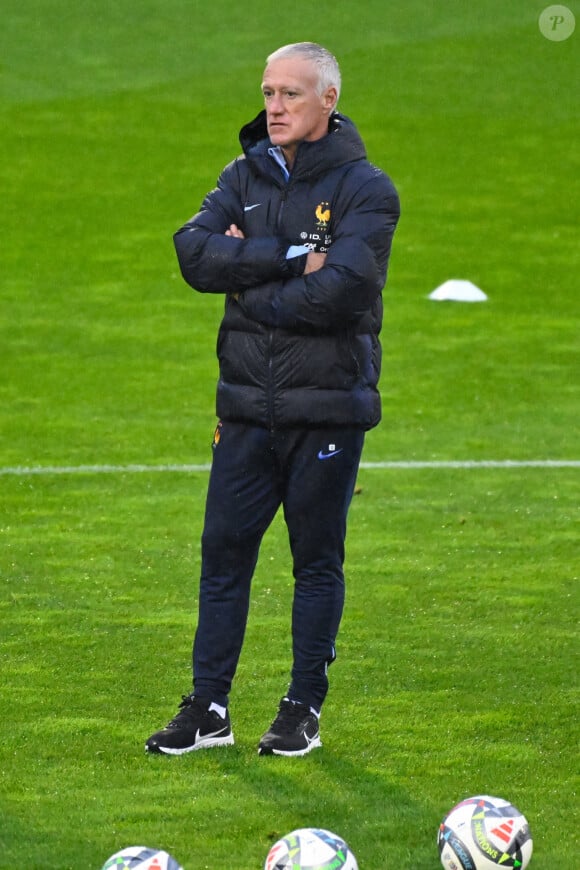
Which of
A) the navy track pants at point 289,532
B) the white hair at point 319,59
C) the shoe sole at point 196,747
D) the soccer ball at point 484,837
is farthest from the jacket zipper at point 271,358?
the soccer ball at point 484,837

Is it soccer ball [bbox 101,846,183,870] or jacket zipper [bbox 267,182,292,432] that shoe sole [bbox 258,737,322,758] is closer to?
jacket zipper [bbox 267,182,292,432]

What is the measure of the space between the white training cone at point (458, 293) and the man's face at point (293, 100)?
996 cm

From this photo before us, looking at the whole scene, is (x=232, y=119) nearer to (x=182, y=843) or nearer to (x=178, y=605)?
(x=178, y=605)

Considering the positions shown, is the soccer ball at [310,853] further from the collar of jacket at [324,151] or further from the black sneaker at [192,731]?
the collar of jacket at [324,151]

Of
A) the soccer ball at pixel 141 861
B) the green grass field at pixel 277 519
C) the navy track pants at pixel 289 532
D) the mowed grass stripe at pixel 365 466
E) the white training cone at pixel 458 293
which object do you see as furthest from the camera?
the white training cone at pixel 458 293

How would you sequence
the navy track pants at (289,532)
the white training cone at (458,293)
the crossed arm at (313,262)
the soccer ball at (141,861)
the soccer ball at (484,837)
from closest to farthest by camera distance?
1. the soccer ball at (141,861)
2. the soccer ball at (484,837)
3. the crossed arm at (313,262)
4. the navy track pants at (289,532)
5. the white training cone at (458,293)

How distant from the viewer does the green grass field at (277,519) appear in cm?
516

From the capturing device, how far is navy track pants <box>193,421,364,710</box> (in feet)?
17.8

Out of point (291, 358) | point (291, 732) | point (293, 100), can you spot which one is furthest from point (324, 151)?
point (291, 732)

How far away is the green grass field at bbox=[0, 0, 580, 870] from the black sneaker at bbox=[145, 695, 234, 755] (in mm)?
61

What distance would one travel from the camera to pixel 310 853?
13.8 feet

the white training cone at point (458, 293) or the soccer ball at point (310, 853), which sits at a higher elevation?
the white training cone at point (458, 293)

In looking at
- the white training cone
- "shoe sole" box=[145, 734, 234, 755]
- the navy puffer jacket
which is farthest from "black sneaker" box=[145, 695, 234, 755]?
the white training cone

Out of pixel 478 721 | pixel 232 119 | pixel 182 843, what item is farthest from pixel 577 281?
pixel 182 843
